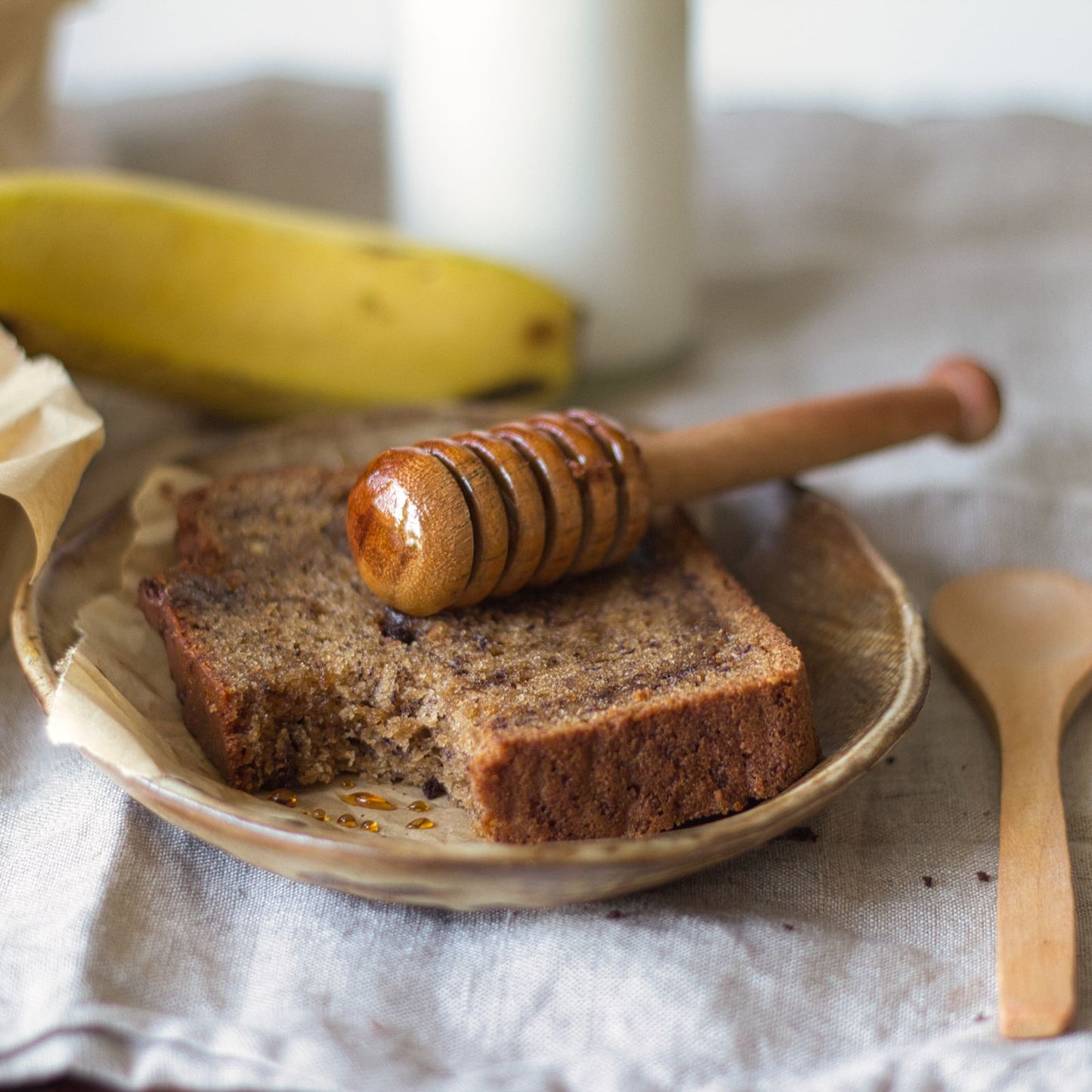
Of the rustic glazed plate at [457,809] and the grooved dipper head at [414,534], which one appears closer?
the rustic glazed plate at [457,809]

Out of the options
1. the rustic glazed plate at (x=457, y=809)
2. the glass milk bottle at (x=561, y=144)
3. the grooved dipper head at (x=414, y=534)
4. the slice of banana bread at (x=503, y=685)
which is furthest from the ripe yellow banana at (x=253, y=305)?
the grooved dipper head at (x=414, y=534)

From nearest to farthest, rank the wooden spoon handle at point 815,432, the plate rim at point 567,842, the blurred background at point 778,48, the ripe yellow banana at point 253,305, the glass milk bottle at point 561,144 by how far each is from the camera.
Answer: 1. the plate rim at point 567,842
2. the wooden spoon handle at point 815,432
3. the ripe yellow banana at point 253,305
4. the glass milk bottle at point 561,144
5. the blurred background at point 778,48

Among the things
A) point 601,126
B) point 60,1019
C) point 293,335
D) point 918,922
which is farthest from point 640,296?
point 60,1019

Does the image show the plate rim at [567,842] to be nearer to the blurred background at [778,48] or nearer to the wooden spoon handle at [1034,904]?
the wooden spoon handle at [1034,904]

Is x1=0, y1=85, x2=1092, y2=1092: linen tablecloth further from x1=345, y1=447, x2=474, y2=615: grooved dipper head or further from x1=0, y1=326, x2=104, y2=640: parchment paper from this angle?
x1=345, y1=447, x2=474, y2=615: grooved dipper head

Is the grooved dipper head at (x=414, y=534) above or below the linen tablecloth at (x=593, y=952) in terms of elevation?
above

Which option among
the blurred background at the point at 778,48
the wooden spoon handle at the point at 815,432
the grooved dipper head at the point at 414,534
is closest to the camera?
the grooved dipper head at the point at 414,534
